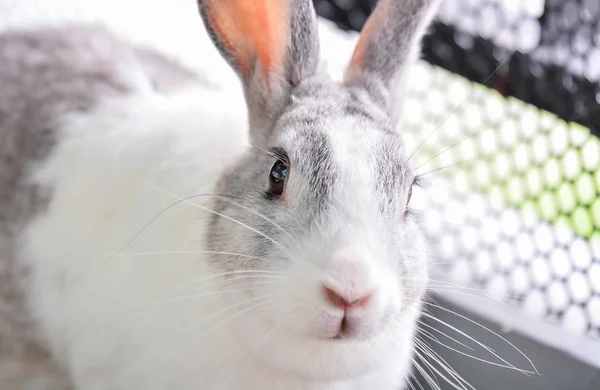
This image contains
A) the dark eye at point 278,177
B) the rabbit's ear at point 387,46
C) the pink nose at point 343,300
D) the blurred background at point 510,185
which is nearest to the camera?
the pink nose at point 343,300

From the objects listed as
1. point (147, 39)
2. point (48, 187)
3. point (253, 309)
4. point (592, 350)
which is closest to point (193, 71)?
point (147, 39)

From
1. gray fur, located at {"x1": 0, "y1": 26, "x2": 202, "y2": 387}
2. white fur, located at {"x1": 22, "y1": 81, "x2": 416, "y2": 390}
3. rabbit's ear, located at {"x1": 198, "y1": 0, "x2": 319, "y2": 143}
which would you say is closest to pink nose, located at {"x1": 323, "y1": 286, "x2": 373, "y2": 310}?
white fur, located at {"x1": 22, "y1": 81, "x2": 416, "y2": 390}

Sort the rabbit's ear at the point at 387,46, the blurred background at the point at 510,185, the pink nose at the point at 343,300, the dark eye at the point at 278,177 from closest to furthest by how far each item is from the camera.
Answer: the pink nose at the point at 343,300, the dark eye at the point at 278,177, the rabbit's ear at the point at 387,46, the blurred background at the point at 510,185

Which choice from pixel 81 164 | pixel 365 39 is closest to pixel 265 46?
pixel 365 39

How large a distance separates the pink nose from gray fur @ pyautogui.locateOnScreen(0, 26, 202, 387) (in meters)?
0.69

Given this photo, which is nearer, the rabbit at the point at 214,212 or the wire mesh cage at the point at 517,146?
the rabbit at the point at 214,212

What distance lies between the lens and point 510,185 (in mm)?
1355

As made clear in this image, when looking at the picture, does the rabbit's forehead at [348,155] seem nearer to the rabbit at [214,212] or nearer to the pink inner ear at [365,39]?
the rabbit at [214,212]

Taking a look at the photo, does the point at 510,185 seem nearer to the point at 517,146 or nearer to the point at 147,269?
the point at 517,146

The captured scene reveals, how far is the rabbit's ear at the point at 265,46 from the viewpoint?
0.94 metres

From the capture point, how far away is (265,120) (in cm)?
98

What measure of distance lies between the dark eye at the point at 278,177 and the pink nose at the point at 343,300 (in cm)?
19

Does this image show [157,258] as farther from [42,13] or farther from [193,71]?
[42,13]

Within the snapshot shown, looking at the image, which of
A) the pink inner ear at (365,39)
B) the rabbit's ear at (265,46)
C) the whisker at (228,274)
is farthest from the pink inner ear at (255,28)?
the whisker at (228,274)
